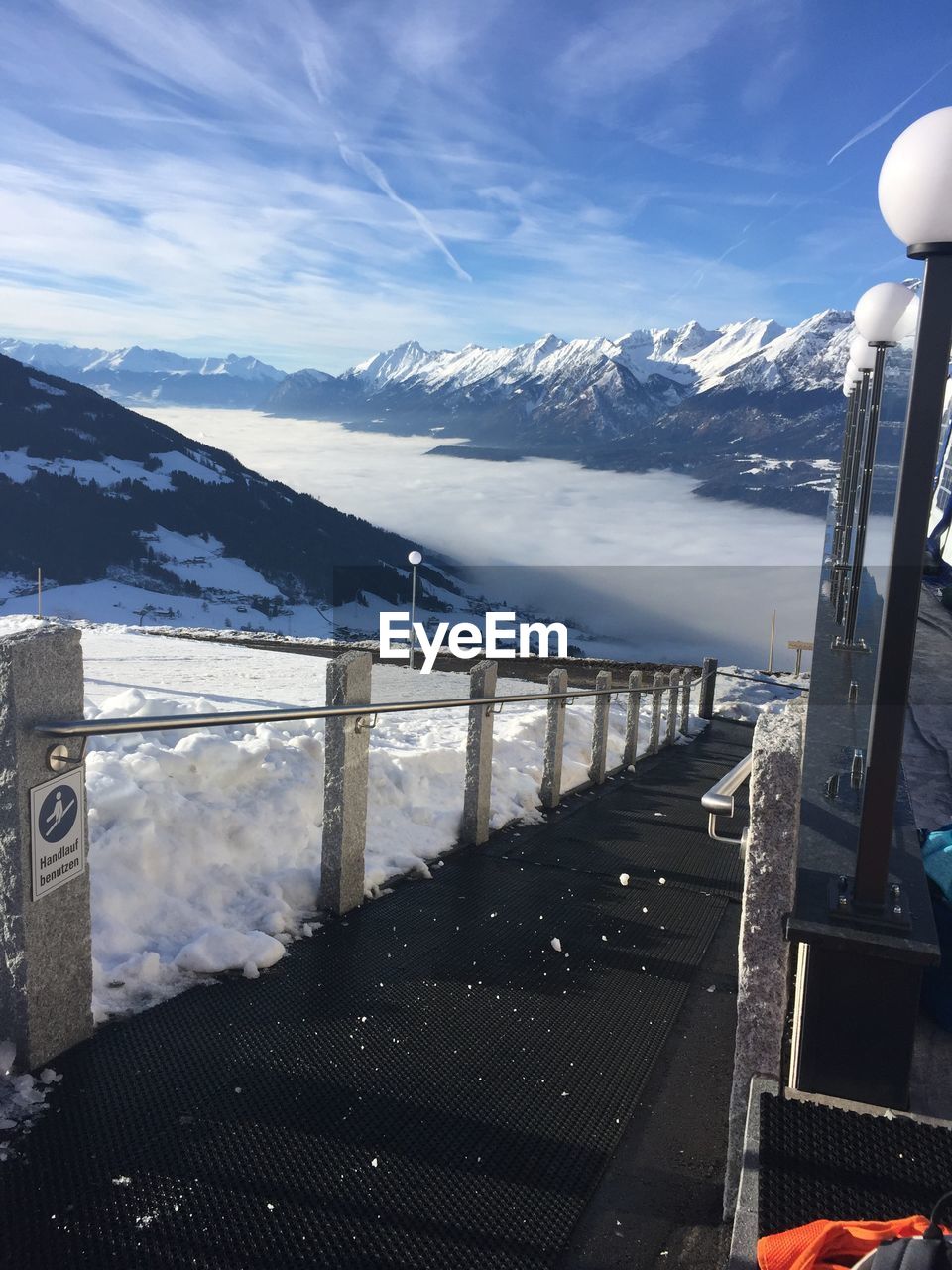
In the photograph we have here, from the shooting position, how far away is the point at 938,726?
248 inches

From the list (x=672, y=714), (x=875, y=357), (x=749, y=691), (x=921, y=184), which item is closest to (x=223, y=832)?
(x=921, y=184)

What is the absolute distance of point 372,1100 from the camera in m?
2.84

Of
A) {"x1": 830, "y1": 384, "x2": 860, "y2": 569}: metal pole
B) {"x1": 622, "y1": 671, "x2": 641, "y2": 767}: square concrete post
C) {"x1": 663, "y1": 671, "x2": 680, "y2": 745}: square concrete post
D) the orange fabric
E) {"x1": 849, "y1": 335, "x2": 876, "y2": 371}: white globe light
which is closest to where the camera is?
the orange fabric

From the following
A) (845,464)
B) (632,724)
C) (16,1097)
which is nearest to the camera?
(16,1097)

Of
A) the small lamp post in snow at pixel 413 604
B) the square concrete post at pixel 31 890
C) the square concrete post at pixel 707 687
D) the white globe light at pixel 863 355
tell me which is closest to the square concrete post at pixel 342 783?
the square concrete post at pixel 31 890

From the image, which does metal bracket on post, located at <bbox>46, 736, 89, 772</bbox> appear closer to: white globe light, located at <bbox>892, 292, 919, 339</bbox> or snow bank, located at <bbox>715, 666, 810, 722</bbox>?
white globe light, located at <bbox>892, 292, 919, 339</bbox>

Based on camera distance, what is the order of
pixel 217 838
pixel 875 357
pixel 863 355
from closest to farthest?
1. pixel 217 838
2. pixel 875 357
3. pixel 863 355

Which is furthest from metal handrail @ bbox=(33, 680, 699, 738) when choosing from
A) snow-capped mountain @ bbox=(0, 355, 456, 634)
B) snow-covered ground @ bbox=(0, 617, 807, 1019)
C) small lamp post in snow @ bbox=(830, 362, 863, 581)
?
snow-capped mountain @ bbox=(0, 355, 456, 634)

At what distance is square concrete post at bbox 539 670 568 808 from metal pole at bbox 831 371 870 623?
4.46 m

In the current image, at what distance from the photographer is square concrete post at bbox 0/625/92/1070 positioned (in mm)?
2693

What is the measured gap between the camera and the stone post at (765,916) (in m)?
2.38

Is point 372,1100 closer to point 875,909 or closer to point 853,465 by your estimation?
point 875,909

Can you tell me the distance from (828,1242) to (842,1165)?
335 millimetres

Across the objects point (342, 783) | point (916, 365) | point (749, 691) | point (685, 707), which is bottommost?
point (749, 691)
